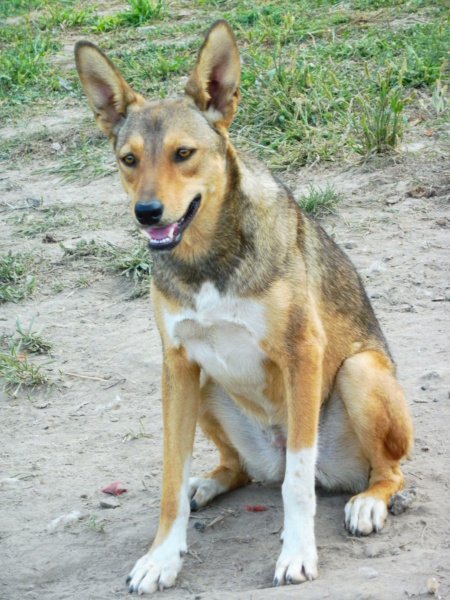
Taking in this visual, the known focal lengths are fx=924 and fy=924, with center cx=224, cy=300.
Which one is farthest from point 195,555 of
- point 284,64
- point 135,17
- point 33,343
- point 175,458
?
point 135,17

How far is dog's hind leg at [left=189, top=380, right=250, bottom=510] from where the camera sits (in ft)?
16.1

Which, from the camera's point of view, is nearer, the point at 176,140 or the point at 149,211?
the point at 149,211

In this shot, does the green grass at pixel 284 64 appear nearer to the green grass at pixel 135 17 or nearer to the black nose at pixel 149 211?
the green grass at pixel 135 17

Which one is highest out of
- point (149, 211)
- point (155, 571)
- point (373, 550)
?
point (149, 211)

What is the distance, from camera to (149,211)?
158 inches

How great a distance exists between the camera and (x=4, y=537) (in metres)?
4.83

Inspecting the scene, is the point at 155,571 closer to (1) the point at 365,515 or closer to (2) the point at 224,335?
(1) the point at 365,515

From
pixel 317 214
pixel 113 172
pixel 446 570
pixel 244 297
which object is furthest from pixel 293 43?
pixel 446 570

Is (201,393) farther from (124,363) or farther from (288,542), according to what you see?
(124,363)

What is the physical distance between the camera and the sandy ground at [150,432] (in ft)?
13.9

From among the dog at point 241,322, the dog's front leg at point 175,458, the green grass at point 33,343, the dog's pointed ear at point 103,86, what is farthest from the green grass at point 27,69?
the dog's front leg at point 175,458

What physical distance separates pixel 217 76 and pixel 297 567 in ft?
7.60

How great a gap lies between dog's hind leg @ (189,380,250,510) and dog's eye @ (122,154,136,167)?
49.2 inches

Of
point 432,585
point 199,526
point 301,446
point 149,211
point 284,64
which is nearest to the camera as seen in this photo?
point 432,585
